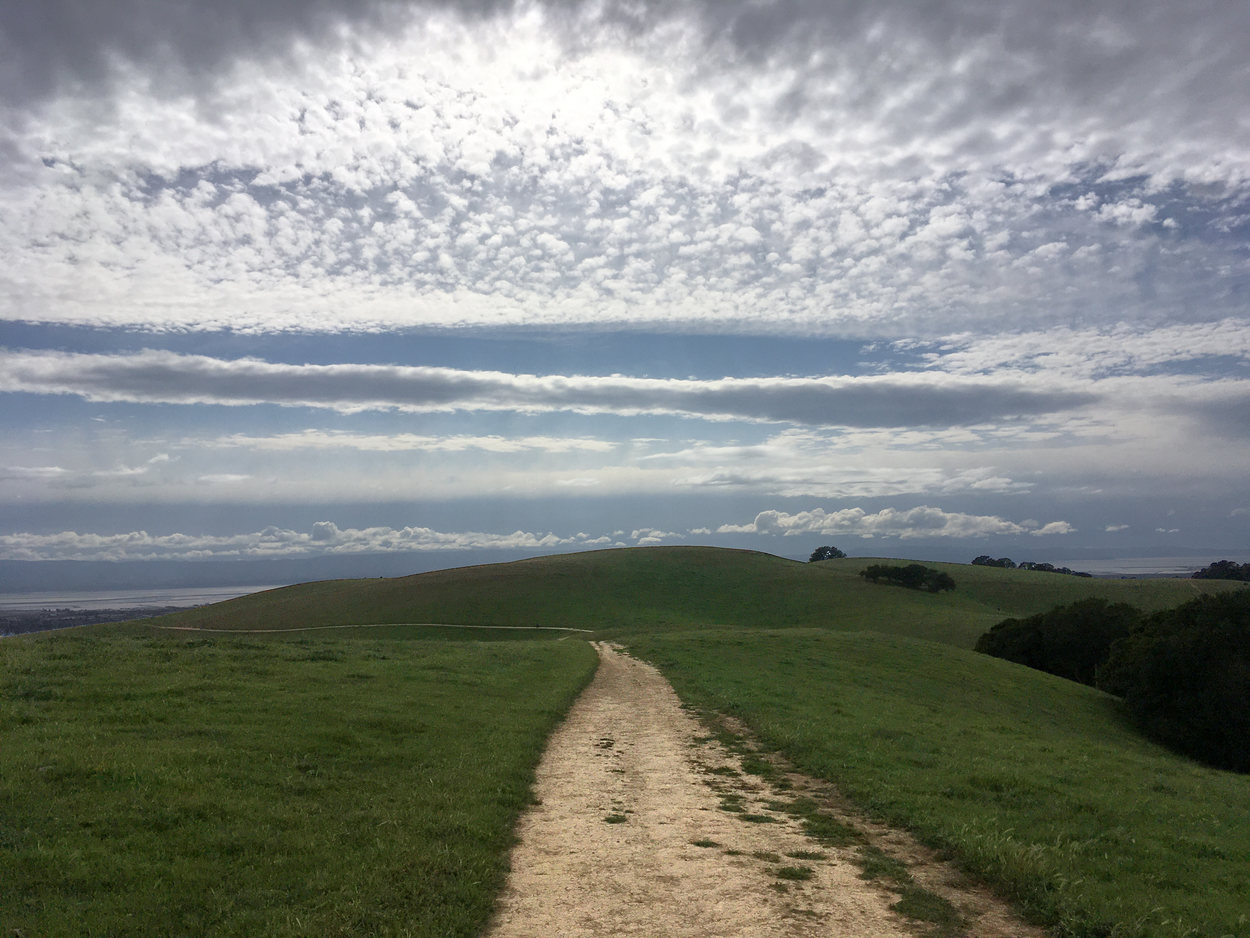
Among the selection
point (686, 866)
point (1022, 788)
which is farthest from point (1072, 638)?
point (686, 866)

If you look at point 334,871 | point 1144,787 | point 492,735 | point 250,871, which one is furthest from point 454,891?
point 1144,787

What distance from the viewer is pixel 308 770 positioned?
14.4 m

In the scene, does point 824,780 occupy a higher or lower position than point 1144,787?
higher

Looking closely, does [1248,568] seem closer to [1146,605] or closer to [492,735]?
[1146,605]

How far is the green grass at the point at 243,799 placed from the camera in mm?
8562

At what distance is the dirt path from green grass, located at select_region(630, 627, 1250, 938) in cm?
112

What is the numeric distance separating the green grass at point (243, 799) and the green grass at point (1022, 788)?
25.0 feet

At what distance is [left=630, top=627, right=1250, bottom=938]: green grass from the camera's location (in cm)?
1020

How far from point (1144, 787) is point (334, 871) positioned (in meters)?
21.0

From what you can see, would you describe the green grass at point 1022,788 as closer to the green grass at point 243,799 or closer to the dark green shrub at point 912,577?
the green grass at point 243,799

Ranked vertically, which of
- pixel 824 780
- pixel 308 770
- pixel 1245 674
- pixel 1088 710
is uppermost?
pixel 308 770

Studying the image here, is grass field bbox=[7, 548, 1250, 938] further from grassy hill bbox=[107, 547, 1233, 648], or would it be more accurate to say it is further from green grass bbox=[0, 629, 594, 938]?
grassy hill bbox=[107, 547, 1233, 648]

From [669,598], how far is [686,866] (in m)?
87.3

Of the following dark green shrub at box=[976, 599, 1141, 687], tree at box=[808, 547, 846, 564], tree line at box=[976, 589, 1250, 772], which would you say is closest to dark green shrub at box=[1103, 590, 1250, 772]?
tree line at box=[976, 589, 1250, 772]
